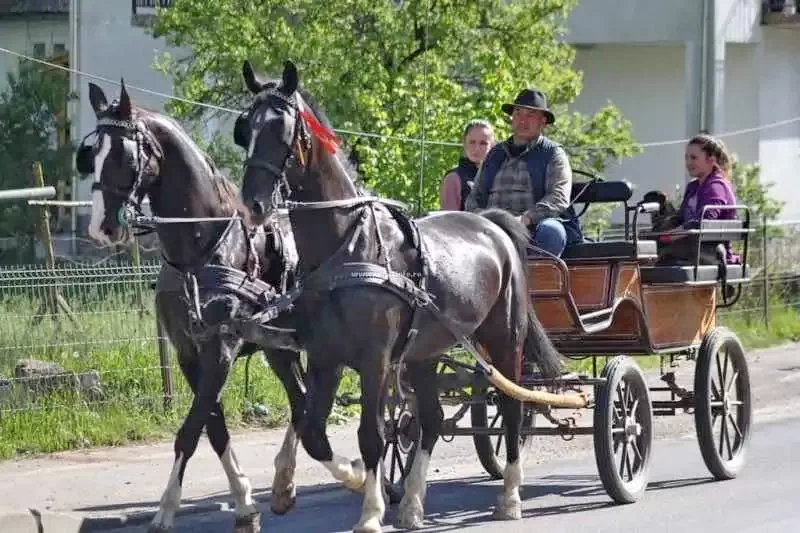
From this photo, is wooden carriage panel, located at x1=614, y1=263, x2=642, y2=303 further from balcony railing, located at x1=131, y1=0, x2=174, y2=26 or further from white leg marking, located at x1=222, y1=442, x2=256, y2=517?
balcony railing, located at x1=131, y1=0, x2=174, y2=26

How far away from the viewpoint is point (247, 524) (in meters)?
8.55

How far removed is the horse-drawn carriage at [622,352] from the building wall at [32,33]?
2396cm

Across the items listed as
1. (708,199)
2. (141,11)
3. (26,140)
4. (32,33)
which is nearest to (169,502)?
(708,199)

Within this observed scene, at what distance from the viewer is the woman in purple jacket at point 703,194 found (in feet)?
35.3

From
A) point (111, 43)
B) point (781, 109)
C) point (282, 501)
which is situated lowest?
point (282, 501)

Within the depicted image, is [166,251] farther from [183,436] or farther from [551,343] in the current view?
[551,343]

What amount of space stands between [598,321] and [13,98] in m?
19.0

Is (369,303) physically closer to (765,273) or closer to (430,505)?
(430,505)

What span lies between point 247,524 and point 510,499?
1594 millimetres

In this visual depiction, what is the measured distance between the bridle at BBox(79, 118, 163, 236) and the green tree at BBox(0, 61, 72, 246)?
17.5 metres

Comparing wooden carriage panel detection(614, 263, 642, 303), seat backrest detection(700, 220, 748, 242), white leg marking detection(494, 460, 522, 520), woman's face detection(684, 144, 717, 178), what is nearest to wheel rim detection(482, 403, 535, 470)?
white leg marking detection(494, 460, 522, 520)

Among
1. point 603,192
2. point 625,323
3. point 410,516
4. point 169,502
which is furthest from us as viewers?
point 603,192

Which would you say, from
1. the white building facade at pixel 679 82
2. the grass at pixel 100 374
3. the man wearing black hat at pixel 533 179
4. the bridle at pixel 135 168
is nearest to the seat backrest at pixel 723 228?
the man wearing black hat at pixel 533 179

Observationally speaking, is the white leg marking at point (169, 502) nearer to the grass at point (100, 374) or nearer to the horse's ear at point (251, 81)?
the horse's ear at point (251, 81)
